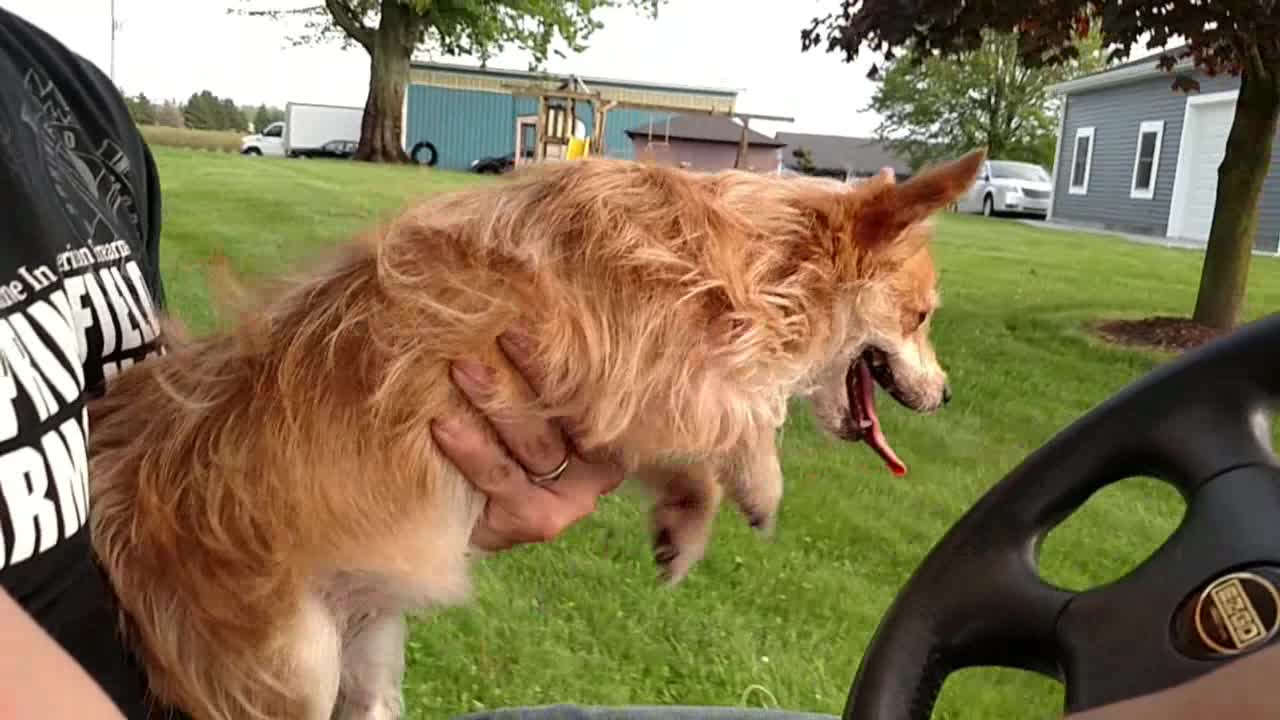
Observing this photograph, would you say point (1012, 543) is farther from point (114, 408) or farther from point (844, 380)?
point (114, 408)

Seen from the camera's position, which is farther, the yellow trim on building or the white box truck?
the white box truck

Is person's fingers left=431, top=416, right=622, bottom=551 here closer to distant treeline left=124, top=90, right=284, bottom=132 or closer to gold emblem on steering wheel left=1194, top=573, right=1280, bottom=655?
gold emblem on steering wheel left=1194, top=573, right=1280, bottom=655

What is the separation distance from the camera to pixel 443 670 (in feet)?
11.3

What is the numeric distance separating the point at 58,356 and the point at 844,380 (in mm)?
1739

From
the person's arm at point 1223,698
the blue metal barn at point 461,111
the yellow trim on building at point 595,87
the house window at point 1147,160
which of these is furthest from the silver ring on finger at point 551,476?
the blue metal barn at point 461,111

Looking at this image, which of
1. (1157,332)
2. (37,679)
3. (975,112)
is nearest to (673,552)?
(37,679)

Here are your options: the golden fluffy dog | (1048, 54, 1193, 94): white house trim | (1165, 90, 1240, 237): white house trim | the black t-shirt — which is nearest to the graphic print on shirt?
the black t-shirt

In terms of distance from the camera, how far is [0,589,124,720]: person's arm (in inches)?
34.9

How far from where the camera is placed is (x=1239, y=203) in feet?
30.7

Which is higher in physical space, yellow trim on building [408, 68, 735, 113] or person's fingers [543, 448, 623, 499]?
yellow trim on building [408, 68, 735, 113]

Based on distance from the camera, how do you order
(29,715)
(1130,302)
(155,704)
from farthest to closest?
(1130,302) < (155,704) < (29,715)

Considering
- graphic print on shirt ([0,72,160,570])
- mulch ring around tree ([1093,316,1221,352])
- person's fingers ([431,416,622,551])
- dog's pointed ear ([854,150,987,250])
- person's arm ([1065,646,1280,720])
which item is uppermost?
dog's pointed ear ([854,150,987,250])

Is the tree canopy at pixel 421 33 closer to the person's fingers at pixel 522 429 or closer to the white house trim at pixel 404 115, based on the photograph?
the white house trim at pixel 404 115

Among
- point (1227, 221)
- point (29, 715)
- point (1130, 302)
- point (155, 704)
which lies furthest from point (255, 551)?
point (1130, 302)
